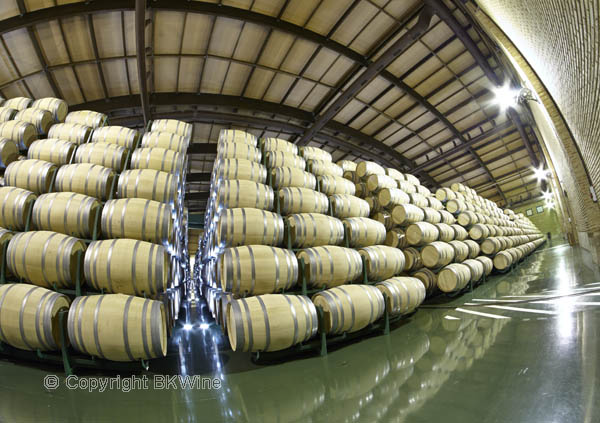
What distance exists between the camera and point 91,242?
313cm

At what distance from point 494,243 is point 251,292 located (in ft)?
27.7

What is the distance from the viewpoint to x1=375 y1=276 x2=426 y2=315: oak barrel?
3994 mm

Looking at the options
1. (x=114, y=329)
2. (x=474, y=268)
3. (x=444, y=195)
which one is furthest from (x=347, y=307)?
(x=444, y=195)

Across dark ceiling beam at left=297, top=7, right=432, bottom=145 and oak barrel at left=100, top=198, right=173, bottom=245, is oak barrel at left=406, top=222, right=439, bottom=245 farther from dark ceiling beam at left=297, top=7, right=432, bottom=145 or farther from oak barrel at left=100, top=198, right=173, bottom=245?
dark ceiling beam at left=297, top=7, right=432, bottom=145

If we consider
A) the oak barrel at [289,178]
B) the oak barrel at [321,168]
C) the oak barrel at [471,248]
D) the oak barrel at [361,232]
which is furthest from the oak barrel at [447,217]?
the oak barrel at [289,178]

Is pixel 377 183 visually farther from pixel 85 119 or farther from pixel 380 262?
pixel 85 119

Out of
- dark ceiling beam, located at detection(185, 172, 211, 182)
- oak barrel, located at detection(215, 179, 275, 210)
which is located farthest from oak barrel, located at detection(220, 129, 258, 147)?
dark ceiling beam, located at detection(185, 172, 211, 182)

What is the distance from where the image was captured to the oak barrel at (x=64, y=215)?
11.1 feet

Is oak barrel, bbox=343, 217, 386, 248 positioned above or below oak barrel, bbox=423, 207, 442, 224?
below

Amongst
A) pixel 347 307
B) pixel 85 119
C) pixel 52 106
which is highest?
pixel 52 106

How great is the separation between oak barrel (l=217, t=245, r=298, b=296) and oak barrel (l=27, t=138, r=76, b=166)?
136 inches

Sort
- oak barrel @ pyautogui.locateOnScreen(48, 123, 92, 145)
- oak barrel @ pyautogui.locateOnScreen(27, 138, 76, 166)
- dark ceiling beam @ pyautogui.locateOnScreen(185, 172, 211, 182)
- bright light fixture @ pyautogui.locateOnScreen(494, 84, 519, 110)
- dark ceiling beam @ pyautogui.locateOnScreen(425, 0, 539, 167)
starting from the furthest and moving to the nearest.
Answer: dark ceiling beam @ pyautogui.locateOnScreen(185, 172, 211, 182)
bright light fixture @ pyautogui.locateOnScreen(494, 84, 519, 110)
dark ceiling beam @ pyautogui.locateOnScreen(425, 0, 539, 167)
oak barrel @ pyautogui.locateOnScreen(48, 123, 92, 145)
oak barrel @ pyautogui.locateOnScreen(27, 138, 76, 166)

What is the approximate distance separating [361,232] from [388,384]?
2.64 m

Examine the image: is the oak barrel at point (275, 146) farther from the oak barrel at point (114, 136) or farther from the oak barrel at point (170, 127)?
the oak barrel at point (114, 136)
